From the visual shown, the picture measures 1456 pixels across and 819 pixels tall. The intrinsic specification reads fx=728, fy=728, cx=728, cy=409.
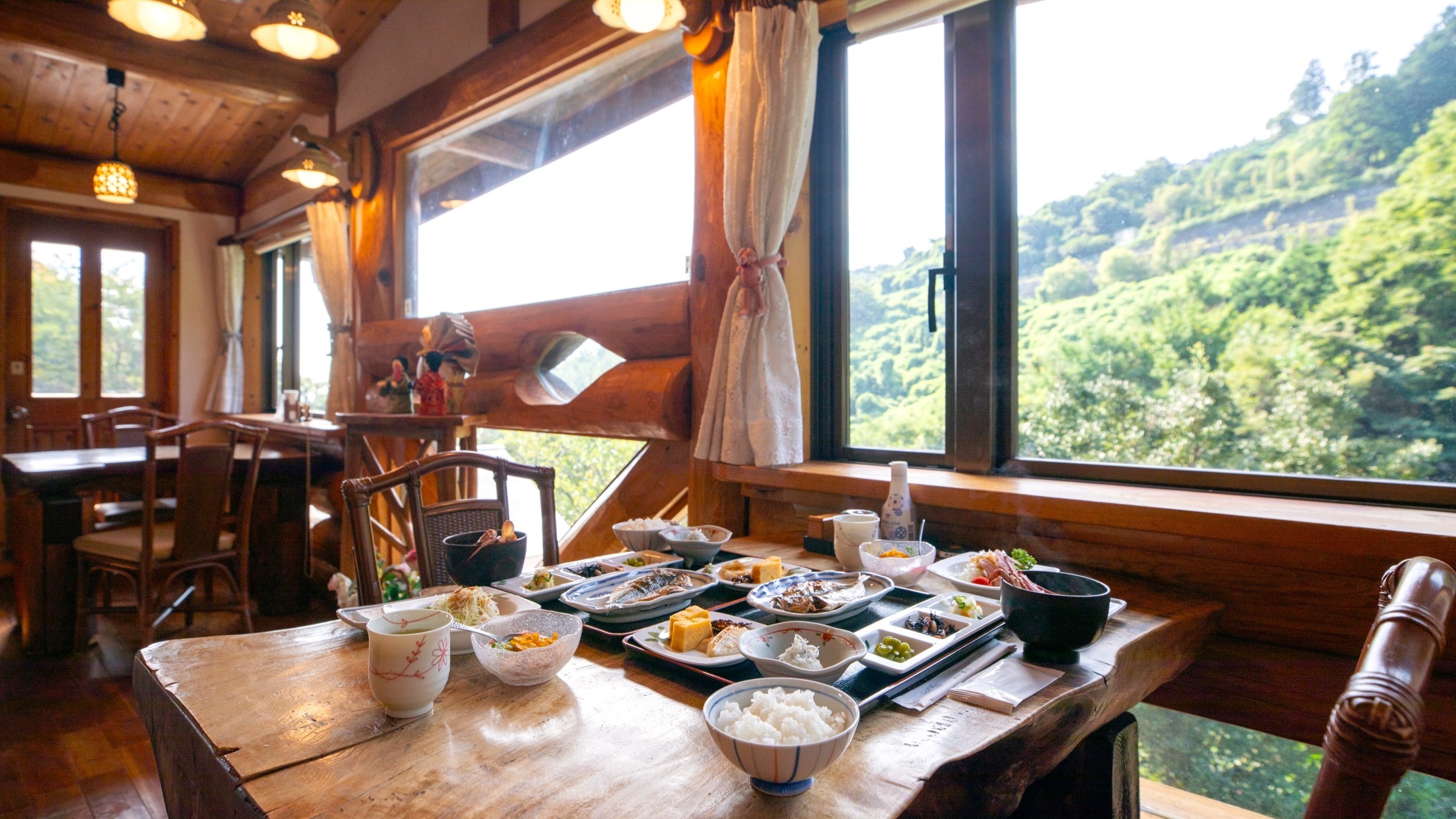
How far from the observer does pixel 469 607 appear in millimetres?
1189

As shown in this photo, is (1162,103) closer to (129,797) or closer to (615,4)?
(615,4)

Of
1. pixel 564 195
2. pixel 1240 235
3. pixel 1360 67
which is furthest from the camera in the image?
pixel 564 195

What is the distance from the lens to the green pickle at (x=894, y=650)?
1031mm

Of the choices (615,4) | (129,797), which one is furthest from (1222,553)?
(129,797)

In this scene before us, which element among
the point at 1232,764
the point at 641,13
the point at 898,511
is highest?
the point at 641,13

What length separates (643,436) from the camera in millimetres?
2844

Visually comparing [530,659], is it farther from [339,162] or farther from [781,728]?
[339,162]

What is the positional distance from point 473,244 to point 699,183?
1.96m

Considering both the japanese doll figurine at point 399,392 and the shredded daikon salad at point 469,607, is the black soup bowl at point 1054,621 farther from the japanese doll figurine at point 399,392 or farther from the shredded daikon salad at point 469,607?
the japanese doll figurine at point 399,392

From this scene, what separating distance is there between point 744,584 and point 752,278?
116 centimetres

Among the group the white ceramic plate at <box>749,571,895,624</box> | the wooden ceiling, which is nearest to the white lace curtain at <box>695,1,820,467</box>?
the white ceramic plate at <box>749,571,895,624</box>

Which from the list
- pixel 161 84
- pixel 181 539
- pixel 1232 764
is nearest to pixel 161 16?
pixel 181 539

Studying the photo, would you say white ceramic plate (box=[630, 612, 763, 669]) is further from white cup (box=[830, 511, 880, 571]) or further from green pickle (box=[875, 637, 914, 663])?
white cup (box=[830, 511, 880, 571])

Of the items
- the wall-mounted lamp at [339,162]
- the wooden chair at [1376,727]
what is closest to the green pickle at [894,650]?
the wooden chair at [1376,727]
